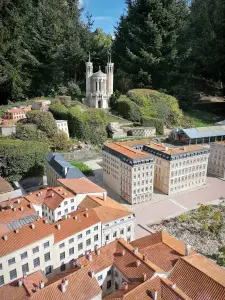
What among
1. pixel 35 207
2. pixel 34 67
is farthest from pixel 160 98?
pixel 35 207

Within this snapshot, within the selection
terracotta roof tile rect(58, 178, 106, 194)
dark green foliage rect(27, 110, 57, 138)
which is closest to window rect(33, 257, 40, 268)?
terracotta roof tile rect(58, 178, 106, 194)

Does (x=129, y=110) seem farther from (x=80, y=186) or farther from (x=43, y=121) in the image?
(x=80, y=186)

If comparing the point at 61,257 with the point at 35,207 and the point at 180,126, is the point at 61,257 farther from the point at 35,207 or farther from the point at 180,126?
the point at 180,126

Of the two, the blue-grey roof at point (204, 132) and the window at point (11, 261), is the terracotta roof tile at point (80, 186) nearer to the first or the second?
the window at point (11, 261)

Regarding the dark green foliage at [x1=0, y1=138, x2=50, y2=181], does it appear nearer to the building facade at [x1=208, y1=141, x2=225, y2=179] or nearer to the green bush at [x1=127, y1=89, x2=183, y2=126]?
the building facade at [x1=208, y1=141, x2=225, y2=179]

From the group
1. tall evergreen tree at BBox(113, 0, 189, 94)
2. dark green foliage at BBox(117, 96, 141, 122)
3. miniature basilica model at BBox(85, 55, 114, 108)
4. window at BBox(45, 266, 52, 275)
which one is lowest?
window at BBox(45, 266, 52, 275)

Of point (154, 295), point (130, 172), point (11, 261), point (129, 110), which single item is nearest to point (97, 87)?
point (129, 110)
